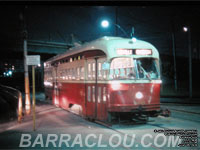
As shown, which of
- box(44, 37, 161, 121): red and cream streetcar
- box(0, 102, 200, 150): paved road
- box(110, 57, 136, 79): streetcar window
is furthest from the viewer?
box(110, 57, 136, 79): streetcar window

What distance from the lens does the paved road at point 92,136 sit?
24.6ft

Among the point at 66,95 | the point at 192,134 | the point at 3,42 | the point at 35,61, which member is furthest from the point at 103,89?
Answer: the point at 3,42

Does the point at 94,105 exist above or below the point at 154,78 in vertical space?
below

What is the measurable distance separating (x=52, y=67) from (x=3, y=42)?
16.5m

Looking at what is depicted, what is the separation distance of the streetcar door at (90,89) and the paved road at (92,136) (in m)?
0.56

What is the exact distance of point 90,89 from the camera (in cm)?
1120

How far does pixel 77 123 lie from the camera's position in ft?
37.0

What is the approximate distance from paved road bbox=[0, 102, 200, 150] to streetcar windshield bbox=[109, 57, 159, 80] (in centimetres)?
210

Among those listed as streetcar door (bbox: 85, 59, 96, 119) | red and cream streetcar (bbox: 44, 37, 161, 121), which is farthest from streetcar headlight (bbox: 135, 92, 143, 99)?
streetcar door (bbox: 85, 59, 96, 119)

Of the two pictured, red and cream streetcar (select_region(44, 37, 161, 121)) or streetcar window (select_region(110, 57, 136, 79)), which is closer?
red and cream streetcar (select_region(44, 37, 161, 121))

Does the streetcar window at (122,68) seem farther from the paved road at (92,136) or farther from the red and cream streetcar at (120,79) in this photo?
the paved road at (92,136)

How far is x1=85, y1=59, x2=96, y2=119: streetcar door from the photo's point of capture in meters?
10.9

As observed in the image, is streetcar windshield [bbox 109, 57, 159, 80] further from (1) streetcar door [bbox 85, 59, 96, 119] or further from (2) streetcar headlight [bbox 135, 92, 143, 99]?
(1) streetcar door [bbox 85, 59, 96, 119]

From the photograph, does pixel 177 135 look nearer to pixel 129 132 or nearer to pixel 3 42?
pixel 129 132
